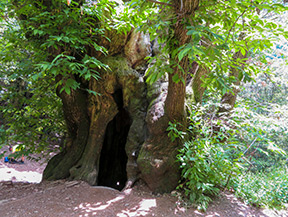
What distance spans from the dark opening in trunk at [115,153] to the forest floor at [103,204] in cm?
133

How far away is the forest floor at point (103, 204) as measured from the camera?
2.59 metres

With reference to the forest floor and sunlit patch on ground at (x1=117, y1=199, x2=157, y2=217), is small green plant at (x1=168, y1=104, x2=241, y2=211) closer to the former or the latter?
the forest floor

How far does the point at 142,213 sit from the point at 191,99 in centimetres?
225

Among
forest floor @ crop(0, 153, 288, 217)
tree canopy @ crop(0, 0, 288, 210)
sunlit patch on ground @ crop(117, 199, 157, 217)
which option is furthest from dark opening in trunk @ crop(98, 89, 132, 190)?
sunlit patch on ground @ crop(117, 199, 157, 217)

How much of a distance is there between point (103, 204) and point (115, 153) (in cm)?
231

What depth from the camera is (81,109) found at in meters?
4.26

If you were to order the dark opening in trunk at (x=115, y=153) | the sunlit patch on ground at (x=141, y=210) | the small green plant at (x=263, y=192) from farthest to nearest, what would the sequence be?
the dark opening in trunk at (x=115, y=153)
the small green plant at (x=263, y=192)
the sunlit patch on ground at (x=141, y=210)

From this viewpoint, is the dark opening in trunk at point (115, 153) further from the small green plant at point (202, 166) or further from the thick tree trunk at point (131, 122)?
the small green plant at point (202, 166)

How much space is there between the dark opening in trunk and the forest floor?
52.5 inches

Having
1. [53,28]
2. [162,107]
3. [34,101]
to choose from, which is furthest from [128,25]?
[34,101]

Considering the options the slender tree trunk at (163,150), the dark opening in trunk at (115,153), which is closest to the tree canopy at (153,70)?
the slender tree trunk at (163,150)

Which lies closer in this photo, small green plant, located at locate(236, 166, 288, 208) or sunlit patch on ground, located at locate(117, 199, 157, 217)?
sunlit patch on ground, located at locate(117, 199, 157, 217)

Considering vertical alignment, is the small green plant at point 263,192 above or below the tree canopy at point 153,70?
below

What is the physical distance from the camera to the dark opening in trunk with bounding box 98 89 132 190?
485 cm
